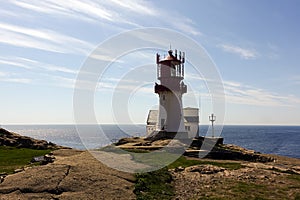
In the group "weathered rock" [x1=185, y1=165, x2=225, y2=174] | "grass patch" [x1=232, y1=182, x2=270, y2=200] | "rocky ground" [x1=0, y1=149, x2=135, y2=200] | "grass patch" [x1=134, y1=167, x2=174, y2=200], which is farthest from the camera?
"weathered rock" [x1=185, y1=165, x2=225, y2=174]

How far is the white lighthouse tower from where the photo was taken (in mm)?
52281

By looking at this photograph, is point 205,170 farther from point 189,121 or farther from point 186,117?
point 186,117

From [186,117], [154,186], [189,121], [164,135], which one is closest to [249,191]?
[154,186]

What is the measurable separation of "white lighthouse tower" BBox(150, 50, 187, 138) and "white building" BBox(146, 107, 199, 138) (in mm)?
6339

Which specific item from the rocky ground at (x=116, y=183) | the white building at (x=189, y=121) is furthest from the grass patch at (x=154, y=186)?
the white building at (x=189, y=121)

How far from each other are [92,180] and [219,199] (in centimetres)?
739

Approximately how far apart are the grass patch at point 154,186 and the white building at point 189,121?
124 feet

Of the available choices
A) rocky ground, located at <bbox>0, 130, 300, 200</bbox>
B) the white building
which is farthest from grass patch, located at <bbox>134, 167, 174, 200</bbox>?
the white building

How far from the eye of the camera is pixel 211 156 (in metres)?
40.5

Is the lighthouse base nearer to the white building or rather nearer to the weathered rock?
the white building

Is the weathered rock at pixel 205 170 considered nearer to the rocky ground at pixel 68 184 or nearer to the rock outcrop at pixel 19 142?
the rocky ground at pixel 68 184

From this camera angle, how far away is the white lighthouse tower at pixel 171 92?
52.3 meters

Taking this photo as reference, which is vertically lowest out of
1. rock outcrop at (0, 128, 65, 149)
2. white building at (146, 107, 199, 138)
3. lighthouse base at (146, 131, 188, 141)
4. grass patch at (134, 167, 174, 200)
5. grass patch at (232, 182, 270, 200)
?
grass patch at (232, 182, 270, 200)

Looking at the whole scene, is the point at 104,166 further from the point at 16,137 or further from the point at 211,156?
the point at 16,137
